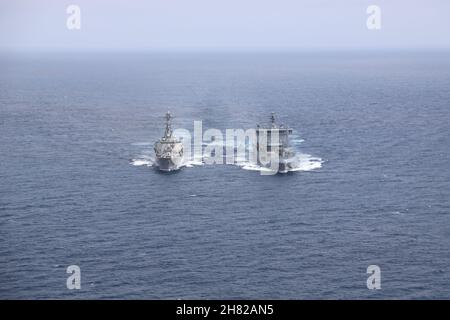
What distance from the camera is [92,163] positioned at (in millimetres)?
198875

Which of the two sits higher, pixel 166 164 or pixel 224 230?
pixel 166 164

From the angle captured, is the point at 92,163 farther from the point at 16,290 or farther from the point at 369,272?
the point at 369,272

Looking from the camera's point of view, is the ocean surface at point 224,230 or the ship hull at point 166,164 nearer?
the ocean surface at point 224,230

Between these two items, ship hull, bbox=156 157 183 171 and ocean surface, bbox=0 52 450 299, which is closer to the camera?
ocean surface, bbox=0 52 450 299

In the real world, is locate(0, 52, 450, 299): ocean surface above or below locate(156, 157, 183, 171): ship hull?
below

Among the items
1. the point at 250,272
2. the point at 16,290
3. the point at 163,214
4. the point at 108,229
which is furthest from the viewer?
the point at 163,214

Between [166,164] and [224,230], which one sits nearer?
[224,230]

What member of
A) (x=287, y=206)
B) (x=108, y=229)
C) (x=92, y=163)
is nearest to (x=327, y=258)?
(x=287, y=206)

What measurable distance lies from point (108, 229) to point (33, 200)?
98.1ft

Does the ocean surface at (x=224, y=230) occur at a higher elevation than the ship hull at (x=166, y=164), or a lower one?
lower
